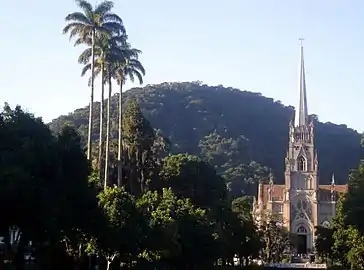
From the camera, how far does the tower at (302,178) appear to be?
12769 centimetres

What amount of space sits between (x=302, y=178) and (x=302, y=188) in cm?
186

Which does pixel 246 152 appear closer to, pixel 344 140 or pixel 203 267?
pixel 344 140

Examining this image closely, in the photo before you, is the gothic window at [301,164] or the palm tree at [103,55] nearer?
the palm tree at [103,55]

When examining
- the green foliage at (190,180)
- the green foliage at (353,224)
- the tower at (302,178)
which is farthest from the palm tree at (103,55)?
the tower at (302,178)

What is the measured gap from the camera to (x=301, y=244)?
128 m

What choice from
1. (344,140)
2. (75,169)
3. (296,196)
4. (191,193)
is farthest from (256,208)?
(75,169)

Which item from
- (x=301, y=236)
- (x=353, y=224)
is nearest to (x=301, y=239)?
(x=301, y=236)

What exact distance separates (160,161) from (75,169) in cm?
4750

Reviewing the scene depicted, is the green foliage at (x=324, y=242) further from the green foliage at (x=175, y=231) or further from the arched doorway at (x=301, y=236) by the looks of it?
the arched doorway at (x=301, y=236)

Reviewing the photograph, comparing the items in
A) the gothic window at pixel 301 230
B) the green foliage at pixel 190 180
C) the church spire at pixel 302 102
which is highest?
the church spire at pixel 302 102

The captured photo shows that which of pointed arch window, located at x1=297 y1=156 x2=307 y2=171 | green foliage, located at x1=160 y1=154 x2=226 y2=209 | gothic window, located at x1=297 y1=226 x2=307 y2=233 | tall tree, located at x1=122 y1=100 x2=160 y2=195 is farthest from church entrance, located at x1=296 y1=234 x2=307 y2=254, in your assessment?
tall tree, located at x1=122 y1=100 x2=160 y2=195

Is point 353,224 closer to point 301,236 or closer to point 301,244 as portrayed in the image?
point 301,244

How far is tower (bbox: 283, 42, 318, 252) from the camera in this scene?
419ft

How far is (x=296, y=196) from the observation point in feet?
424
